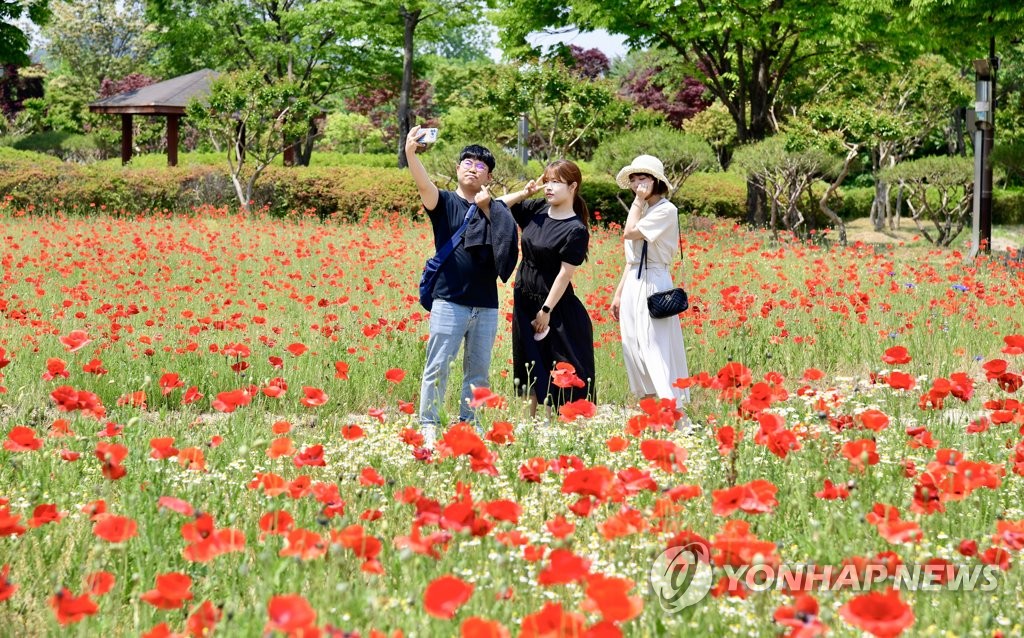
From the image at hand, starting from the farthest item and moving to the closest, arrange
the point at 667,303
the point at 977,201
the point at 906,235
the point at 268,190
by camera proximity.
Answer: the point at 906,235
the point at 268,190
the point at 977,201
the point at 667,303

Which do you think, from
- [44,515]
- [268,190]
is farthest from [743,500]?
[268,190]

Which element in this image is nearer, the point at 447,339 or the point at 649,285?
the point at 447,339

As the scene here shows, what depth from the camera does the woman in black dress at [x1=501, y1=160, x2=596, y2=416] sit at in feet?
17.7

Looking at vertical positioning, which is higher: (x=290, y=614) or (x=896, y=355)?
(x=896, y=355)

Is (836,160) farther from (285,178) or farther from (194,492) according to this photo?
(194,492)

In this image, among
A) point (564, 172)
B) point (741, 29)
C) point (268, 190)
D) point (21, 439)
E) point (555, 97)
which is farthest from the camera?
point (555, 97)

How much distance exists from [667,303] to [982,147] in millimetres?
12137

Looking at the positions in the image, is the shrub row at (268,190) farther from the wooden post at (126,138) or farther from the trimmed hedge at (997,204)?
the wooden post at (126,138)

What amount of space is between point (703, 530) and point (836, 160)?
17.8 meters

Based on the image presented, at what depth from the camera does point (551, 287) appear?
5512mm

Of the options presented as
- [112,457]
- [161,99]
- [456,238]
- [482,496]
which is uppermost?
[161,99]

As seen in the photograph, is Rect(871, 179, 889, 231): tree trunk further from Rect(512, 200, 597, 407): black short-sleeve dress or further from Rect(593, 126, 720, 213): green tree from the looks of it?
Rect(512, 200, 597, 407): black short-sleeve dress

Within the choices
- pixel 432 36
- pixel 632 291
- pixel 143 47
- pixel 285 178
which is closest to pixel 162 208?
pixel 285 178

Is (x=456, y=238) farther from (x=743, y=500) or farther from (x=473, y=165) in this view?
(x=743, y=500)
